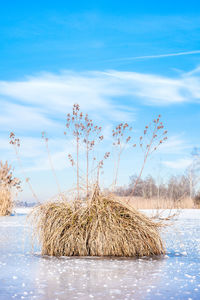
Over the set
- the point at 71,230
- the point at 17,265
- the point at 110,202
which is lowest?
the point at 17,265

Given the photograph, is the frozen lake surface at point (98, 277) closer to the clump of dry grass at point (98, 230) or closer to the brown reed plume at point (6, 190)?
the clump of dry grass at point (98, 230)

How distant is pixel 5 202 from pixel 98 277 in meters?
13.0

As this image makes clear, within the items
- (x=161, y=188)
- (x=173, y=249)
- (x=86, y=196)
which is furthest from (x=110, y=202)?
(x=161, y=188)

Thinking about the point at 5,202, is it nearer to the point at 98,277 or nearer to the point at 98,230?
the point at 98,230

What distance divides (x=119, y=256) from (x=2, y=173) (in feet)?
42.1

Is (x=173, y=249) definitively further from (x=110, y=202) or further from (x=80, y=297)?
(x=80, y=297)

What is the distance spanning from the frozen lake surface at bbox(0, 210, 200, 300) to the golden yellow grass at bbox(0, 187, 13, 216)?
1067cm

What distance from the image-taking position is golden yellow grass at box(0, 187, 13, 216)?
16625mm

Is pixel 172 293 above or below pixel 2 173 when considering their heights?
below

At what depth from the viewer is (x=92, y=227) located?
5680mm

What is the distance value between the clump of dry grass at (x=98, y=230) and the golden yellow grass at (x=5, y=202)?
1095 centimetres

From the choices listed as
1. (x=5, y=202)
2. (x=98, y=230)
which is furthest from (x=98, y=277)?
(x=5, y=202)

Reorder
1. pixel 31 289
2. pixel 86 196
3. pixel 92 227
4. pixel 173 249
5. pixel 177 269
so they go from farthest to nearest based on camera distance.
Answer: pixel 173 249 → pixel 86 196 → pixel 92 227 → pixel 177 269 → pixel 31 289

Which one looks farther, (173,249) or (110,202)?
(173,249)
